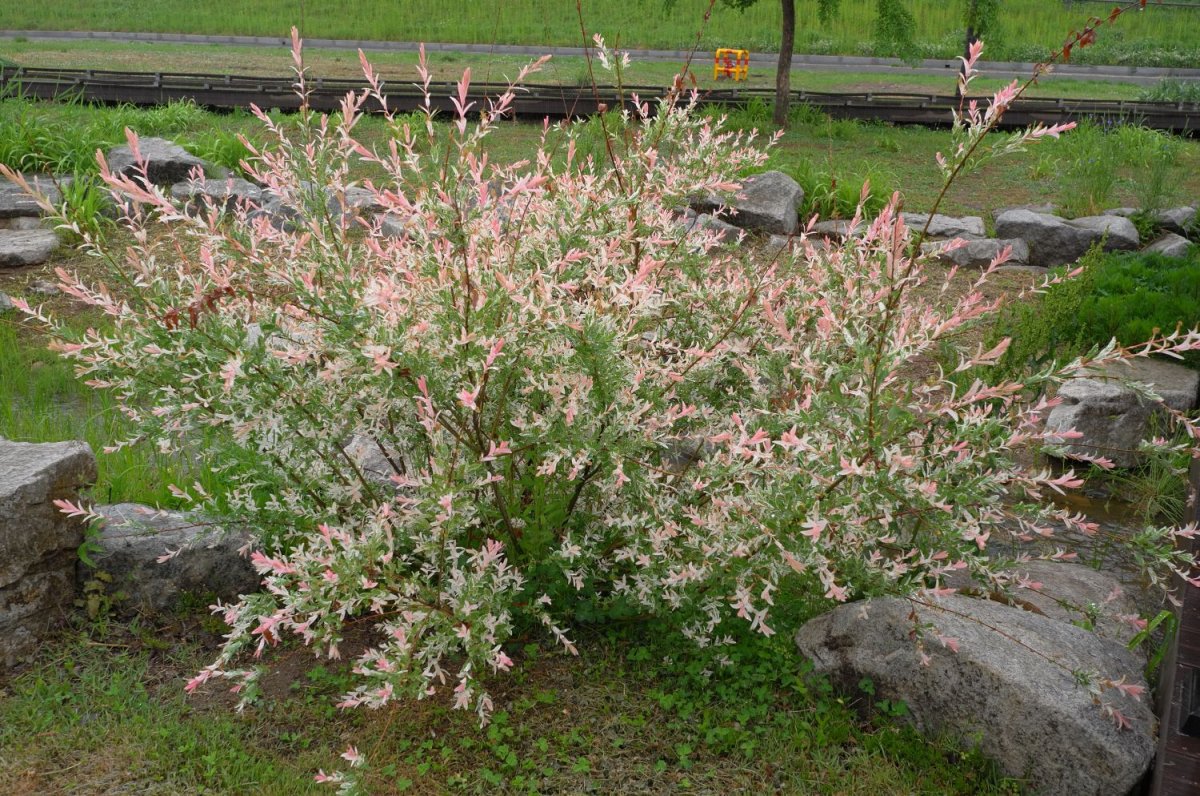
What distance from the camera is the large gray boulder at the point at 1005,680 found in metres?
2.94

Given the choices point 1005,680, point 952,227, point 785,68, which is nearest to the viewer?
point 1005,680

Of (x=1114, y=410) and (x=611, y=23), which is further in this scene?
(x=611, y=23)

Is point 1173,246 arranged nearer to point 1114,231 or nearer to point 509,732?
point 1114,231

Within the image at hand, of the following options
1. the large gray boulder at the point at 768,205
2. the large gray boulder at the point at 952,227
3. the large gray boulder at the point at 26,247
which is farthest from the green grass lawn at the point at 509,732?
the large gray boulder at the point at 952,227

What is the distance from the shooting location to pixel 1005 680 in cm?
302

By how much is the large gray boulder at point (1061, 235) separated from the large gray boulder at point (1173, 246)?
0.27 meters

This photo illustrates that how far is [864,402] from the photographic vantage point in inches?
113

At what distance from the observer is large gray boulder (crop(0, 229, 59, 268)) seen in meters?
8.11

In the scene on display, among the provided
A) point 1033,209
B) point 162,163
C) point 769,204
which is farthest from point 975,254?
point 162,163

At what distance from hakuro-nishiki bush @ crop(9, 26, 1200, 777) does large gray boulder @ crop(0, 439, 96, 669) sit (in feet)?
1.56

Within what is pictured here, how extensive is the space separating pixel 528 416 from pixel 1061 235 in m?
7.52

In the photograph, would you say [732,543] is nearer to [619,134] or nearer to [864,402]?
[864,402]

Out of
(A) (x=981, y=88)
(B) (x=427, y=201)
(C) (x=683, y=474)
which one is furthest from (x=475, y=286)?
(A) (x=981, y=88)

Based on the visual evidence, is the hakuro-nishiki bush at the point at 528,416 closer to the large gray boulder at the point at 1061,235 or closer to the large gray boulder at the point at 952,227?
the large gray boulder at the point at 1061,235
